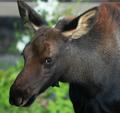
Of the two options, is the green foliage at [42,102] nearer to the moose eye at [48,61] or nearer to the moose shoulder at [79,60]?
the moose shoulder at [79,60]

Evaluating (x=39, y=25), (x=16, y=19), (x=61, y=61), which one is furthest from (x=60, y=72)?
(x=16, y=19)

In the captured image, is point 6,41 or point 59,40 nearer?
point 59,40

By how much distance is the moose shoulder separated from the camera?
7.37m

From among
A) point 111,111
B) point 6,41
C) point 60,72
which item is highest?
point 60,72

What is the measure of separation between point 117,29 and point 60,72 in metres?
0.80

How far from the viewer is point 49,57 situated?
24.2 ft

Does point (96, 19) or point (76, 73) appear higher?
point (96, 19)

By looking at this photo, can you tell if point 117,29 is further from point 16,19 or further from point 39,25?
point 16,19

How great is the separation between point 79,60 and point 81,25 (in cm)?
44

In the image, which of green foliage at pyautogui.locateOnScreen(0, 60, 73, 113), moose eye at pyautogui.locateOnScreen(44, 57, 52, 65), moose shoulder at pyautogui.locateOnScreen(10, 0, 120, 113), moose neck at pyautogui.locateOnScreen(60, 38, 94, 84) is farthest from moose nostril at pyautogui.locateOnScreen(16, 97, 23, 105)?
green foliage at pyautogui.locateOnScreen(0, 60, 73, 113)

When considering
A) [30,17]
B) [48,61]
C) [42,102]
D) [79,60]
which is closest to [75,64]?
[79,60]

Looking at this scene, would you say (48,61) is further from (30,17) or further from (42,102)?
(42,102)

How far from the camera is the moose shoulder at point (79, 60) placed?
7.37m

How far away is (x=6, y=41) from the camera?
1361cm
